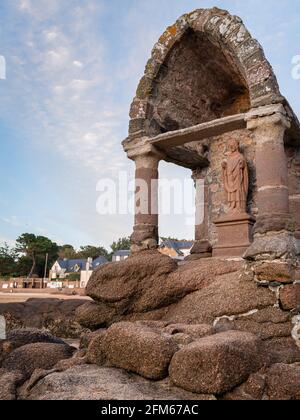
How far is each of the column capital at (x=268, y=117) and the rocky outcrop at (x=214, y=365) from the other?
3217 millimetres

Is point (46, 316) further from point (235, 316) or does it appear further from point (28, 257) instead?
point (28, 257)

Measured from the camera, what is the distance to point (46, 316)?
30.1ft

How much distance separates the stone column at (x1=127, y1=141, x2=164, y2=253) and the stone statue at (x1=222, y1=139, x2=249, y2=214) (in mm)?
Answer: 1403

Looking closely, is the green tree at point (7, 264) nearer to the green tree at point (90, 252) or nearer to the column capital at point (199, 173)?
the green tree at point (90, 252)

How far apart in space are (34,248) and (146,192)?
49257mm

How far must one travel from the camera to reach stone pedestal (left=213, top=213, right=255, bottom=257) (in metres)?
6.34

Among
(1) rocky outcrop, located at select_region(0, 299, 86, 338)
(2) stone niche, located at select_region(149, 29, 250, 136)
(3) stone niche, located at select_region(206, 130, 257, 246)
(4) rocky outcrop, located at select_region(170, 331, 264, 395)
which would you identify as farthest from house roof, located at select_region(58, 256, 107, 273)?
(4) rocky outcrop, located at select_region(170, 331, 264, 395)

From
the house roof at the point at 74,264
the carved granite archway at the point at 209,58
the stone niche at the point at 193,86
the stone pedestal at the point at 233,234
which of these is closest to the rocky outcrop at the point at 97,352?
the stone pedestal at the point at 233,234

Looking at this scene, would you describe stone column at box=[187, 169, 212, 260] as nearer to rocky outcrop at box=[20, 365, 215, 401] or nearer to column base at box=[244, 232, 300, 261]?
column base at box=[244, 232, 300, 261]

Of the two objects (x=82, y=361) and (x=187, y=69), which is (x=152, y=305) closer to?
(x=82, y=361)

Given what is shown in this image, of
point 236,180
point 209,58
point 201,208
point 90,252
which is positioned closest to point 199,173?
point 201,208

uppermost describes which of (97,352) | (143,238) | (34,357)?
(143,238)

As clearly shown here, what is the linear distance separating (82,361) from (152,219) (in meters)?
3.15

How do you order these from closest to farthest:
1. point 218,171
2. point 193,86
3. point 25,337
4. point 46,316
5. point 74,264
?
point 25,337
point 193,86
point 218,171
point 46,316
point 74,264
